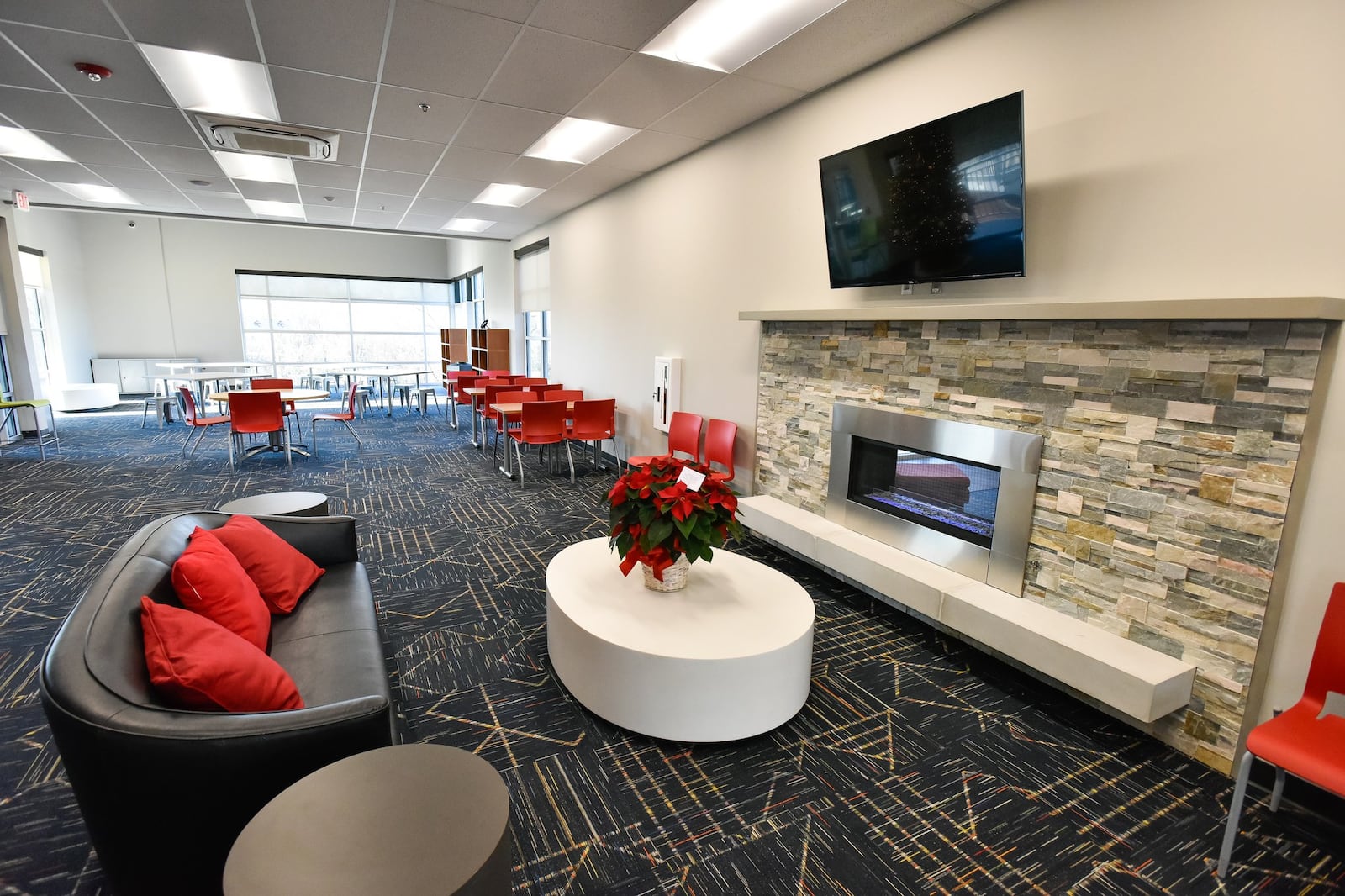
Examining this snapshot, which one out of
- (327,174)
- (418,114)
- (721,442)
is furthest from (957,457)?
(327,174)

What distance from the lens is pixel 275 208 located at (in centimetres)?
796

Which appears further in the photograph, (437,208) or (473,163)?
(437,208)

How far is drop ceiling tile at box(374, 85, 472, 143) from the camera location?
4.06 metres

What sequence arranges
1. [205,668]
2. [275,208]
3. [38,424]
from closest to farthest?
[205,668] → [38,424] → [275,208]

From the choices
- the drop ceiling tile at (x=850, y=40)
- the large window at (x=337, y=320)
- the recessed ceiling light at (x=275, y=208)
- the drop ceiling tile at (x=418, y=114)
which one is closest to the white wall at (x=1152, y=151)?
the drop ceiling tile at (x=850, y=40)

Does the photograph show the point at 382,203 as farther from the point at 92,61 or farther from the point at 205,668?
the point at 205,668

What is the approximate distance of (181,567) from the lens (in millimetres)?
A: 1988

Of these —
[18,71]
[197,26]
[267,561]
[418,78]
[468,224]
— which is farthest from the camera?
[468,224]

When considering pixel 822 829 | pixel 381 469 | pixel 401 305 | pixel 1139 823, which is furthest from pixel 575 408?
pixel 401 305

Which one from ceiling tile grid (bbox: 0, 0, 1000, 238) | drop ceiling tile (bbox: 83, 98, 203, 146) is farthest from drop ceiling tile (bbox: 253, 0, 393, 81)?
drop ceiling tile (bbox: 83, 98, 203, 146)

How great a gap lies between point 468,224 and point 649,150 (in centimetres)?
468

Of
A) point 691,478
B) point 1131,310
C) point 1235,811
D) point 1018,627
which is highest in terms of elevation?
point 1131,310

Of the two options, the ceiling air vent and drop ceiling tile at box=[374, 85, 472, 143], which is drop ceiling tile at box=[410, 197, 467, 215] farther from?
drop ceiling tile at box=[374, 85, 472, 143]

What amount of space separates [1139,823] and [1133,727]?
58 centimetres
